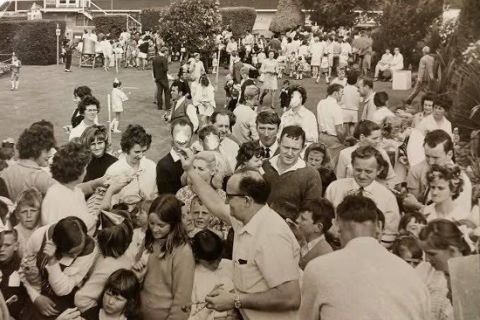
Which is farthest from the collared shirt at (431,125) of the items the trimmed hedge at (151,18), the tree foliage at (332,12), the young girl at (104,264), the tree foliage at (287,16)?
the tree foliage at (287,16)

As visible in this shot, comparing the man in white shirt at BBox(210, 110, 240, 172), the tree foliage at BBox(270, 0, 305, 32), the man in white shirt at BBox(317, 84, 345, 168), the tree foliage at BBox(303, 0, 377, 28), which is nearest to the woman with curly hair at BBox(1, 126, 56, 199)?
the man in white shirt at BBox(210, 110, 240, 172)

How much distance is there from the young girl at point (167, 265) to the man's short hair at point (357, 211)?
0.72 meters

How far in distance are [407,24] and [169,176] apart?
12.4 ft

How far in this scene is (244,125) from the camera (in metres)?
5.15

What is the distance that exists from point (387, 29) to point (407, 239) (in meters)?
5.52

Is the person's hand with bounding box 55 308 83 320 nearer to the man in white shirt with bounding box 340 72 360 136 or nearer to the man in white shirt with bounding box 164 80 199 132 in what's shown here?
the man in white shirt with bounding box 164 80 199 132

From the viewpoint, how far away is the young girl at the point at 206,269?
96.1 inches

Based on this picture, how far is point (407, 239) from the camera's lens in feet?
8.45

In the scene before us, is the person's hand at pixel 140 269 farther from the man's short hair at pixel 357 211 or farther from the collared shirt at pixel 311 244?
the man's short hair at pixel 357 211

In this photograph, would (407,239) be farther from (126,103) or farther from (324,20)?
(324,20)

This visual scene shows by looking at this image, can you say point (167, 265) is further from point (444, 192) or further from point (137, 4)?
point (137, 4)

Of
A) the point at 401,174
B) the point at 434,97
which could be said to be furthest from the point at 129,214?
the point at 434,97

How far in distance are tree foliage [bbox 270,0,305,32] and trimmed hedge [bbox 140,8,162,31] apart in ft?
26.0

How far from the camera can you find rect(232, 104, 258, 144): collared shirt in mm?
5111
